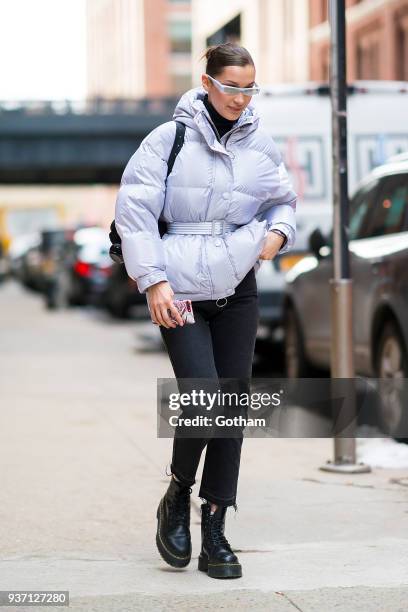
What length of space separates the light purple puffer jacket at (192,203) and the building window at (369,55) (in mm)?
37233

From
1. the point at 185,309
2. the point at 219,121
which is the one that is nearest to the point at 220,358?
the point at 185,309

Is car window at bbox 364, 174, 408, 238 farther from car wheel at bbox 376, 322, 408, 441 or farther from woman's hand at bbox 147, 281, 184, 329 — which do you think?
woman's hand at bbox 147, 281, 184, 329

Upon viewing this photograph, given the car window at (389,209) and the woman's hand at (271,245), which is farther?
the car window at (389,209)

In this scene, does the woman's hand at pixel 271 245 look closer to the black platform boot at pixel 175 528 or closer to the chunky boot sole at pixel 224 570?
the black platform boot at pixel 175 528

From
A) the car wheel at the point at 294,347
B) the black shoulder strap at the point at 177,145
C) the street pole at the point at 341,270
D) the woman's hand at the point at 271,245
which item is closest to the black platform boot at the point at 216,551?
the woman's hand at the point at 271,245

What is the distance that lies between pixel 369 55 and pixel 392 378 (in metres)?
35.3

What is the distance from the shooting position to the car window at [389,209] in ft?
31.2

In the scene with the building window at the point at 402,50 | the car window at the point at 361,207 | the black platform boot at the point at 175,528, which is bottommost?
the black platform boot at the point at 175,528

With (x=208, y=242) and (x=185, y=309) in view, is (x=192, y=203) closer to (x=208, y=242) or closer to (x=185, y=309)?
(x=208, y=242)

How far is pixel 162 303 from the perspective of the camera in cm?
528

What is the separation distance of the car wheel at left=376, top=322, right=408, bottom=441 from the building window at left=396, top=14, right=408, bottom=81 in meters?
30.6

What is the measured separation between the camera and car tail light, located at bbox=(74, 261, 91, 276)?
27.7 metres

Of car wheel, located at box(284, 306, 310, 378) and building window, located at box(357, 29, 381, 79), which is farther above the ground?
building window, located at box(357, 29, 381, 79)

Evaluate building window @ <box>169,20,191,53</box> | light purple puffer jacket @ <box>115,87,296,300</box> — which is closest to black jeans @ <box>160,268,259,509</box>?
light purple puffer jacket @ <box>115,87,296,300</box>
